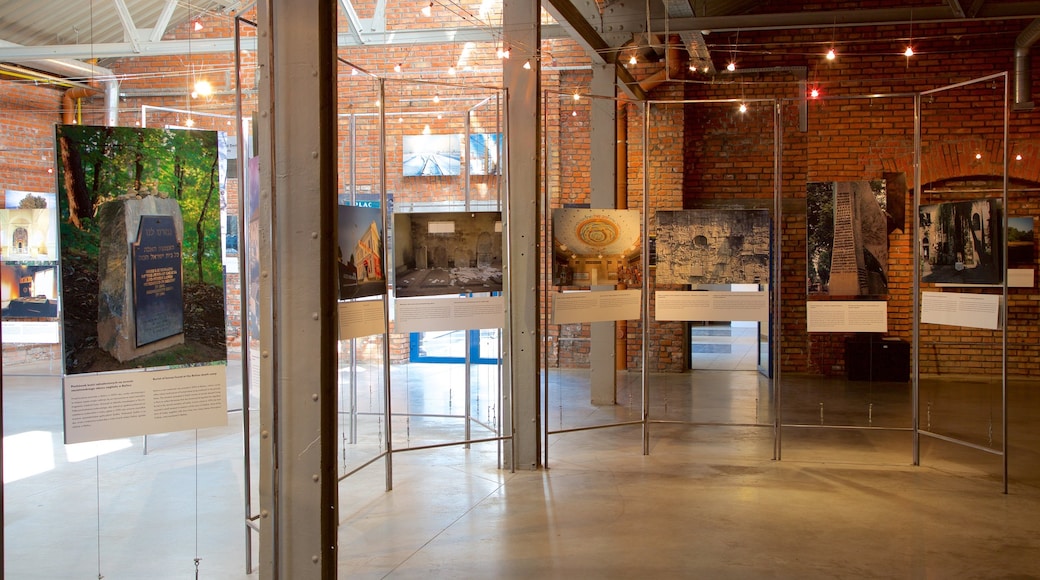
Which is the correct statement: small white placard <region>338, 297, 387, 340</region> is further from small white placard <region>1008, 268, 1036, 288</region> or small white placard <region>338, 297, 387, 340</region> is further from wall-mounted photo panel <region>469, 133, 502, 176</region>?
small white placard <region>1008, 268, 1036, 288</region>

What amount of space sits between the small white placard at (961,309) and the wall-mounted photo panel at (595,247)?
7.13ft

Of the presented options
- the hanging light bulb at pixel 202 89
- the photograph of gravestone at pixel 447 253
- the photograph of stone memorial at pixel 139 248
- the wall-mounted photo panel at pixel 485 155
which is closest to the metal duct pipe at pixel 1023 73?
the wall-mounted photo panel at pixel 485 155

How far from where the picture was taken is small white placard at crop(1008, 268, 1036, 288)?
10305mm

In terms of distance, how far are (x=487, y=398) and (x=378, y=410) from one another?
1.00 meters

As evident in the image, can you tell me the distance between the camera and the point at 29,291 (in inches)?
127

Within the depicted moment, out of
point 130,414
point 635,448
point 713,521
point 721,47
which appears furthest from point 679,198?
point 130,414

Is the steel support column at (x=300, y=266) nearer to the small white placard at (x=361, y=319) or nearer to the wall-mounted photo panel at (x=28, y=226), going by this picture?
the wall-mounted photo panel at (x=28, y=226)

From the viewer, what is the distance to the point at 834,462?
22.3 ft

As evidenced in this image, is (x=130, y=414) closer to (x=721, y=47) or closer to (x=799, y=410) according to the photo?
(x=799, y=410)

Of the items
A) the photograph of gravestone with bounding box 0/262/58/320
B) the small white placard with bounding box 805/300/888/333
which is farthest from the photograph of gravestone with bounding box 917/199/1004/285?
the photograph of gravestone with bounding box 0/262/58/320

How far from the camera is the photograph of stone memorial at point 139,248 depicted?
313 cm

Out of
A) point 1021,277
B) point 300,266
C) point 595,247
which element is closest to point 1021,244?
point 1021,277

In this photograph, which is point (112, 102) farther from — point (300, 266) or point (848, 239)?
point (848, 239)

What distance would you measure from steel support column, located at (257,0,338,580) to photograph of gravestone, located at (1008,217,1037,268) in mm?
9657
